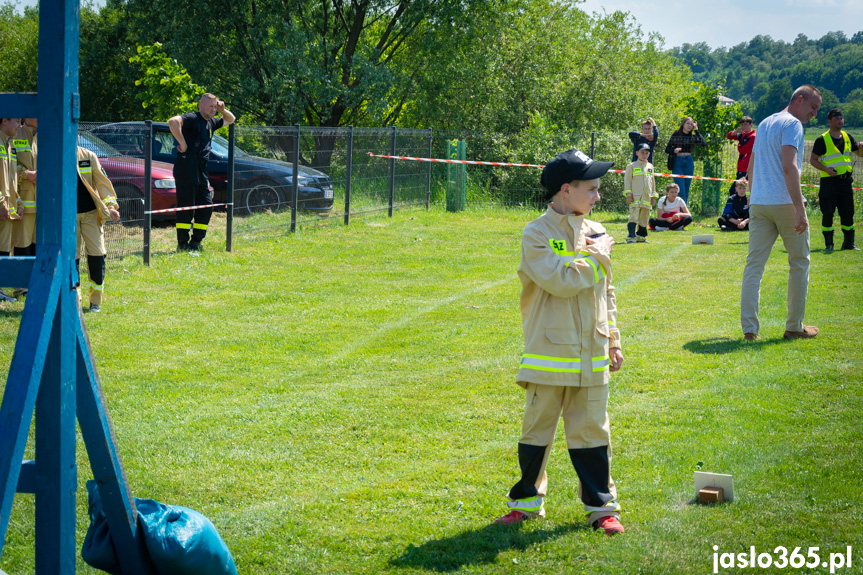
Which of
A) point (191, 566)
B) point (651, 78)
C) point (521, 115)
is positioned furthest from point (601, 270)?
point (651, 78)

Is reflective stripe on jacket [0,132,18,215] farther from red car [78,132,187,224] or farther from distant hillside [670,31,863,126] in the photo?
distant hillside [670,31,863,126]

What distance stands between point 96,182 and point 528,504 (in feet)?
20.9

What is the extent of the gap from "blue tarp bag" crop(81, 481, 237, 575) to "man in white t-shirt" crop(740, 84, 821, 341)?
6.12m

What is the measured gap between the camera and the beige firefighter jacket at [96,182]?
8.59m

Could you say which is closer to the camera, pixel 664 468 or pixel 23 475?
pixel 23 475

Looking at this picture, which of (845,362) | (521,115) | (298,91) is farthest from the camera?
(521,115)

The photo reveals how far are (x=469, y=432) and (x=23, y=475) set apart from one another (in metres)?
3.12

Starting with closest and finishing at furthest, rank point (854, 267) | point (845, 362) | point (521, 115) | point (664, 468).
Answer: point (664, 468), point (845, 362), point (854, 267), point (521, 115)

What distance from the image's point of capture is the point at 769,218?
813 centimetres

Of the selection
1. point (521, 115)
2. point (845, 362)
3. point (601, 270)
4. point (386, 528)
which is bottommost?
point (386, 528)

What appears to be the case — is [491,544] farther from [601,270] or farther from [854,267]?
[854,267]

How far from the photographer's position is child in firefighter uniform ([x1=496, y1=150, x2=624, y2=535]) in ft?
13.1

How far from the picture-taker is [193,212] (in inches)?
523

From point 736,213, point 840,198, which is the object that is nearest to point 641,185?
point 840,198
